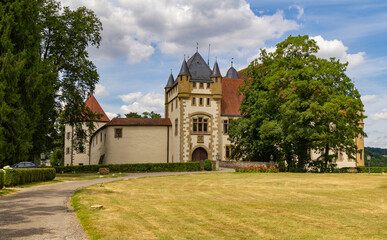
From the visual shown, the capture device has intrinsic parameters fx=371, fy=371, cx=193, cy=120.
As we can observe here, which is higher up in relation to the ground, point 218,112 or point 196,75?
point 196,75

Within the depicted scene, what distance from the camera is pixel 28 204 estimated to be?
13992 mm

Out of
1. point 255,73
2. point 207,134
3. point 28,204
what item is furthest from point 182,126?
point 28,204

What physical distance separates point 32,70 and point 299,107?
26043 mm

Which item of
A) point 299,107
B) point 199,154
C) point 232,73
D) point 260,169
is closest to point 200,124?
point 199,154

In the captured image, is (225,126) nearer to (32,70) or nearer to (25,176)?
(32,70)

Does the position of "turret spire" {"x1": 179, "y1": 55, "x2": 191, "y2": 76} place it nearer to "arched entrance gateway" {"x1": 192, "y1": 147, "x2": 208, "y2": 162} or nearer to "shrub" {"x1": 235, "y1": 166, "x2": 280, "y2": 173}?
"arched entrance gateway" {"x1": 192, "y1": 147, "x2": 208, "y2": 162}

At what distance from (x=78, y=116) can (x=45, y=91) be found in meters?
10.3

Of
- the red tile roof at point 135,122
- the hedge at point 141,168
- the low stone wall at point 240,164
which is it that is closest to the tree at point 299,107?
the low stone wall at point 240,164

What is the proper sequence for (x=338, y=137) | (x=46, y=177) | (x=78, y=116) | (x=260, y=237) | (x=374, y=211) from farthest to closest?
1. (x=78, y=116)
2. (x=338, y=137)
3. (x=46, y=177)
4. (x=374, y=211)
5. (x=260, y=237)

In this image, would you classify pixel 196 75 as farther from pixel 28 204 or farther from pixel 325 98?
pixel 28 204

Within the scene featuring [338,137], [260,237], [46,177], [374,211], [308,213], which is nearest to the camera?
[260,237]

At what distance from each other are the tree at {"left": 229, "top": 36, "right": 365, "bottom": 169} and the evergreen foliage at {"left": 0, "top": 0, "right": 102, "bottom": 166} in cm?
2019

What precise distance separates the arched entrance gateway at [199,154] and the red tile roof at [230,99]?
21.0 ft

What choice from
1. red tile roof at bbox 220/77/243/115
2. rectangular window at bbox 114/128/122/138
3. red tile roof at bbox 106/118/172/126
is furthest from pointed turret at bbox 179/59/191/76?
rectangular window at bbox 114/128/122/138
